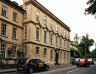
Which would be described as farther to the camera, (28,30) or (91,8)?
(28,30)

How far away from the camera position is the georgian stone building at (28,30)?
802 inches

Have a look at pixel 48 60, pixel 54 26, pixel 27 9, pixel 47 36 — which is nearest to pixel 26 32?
pixel 27 9

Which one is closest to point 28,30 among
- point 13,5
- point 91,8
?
point 13,5

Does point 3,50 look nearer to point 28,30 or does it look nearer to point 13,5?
point 28,30

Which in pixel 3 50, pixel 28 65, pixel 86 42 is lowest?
pixel 28 65

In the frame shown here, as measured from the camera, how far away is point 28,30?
76.8 ft

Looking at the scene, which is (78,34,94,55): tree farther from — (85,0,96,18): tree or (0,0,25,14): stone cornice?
(85,0,96,18): tree

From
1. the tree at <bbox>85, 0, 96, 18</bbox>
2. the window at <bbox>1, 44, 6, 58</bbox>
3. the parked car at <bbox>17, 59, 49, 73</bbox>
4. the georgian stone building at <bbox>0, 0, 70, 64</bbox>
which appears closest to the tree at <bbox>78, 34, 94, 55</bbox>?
the georgian stone building at <bbox>0, 0, 70, 64</bbox>

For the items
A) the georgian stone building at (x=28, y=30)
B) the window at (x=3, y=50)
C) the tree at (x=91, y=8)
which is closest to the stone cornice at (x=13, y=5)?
the georgian stone building at (x=28, y=30)

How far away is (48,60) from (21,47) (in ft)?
25.2

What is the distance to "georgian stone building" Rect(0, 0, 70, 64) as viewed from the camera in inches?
802

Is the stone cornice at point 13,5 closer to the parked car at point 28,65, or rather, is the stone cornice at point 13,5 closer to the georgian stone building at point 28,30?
the georgian stone building at point 28,30

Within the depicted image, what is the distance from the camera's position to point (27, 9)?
24.3 meters

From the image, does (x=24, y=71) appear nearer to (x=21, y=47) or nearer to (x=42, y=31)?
(x=21, y=47)
